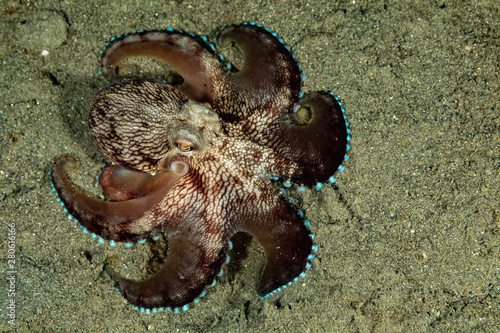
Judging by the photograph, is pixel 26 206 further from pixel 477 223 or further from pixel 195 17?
pixel 477 223

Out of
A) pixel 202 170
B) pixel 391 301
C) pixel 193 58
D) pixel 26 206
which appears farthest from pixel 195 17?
pixel 391 301

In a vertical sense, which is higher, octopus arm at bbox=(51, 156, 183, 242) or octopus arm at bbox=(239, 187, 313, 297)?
octopus arm at bbox=(239, 187, 313, 297)

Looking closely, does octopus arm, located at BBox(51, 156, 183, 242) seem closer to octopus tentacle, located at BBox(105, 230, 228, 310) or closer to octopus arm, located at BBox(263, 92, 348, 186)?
octopus tentacle, located at BBox(105, 230, 228, 310)

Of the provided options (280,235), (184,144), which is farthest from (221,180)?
(280,235)

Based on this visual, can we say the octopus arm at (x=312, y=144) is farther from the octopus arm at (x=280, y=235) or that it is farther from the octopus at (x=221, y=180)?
the octopus arm at (x=280, y=235)

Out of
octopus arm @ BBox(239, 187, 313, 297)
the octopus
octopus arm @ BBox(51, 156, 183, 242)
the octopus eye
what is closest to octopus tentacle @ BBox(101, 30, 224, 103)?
the octopus

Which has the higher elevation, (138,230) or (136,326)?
(138,230)

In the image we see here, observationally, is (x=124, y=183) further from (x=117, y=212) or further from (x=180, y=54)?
(x=180, y=54)
